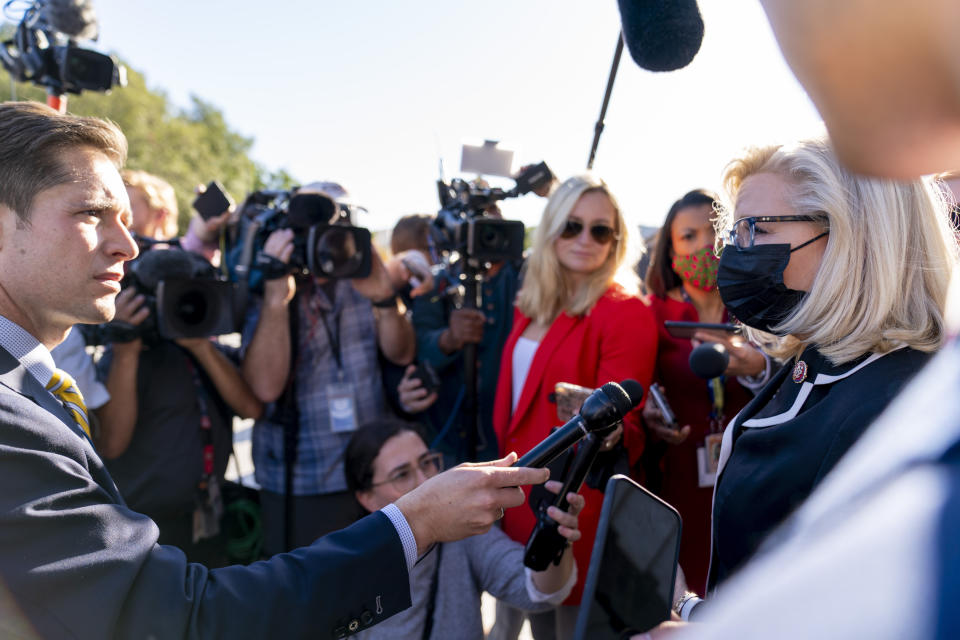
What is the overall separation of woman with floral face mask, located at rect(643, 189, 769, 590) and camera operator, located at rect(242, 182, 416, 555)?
4.24ft

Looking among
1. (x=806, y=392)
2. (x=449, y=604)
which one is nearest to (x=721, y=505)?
(x=806, y=392)

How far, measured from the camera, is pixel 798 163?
1470 mm

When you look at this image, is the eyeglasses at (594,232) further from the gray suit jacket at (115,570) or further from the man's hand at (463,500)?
the gray suit jacket at (115,570)

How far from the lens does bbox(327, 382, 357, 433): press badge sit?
9.87ft

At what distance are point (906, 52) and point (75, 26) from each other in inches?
162

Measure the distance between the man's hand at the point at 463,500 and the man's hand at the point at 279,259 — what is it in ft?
5.91

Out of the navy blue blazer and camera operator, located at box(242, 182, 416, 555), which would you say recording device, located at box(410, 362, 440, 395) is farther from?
the navy blue blazer

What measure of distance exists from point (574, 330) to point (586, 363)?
0.15m

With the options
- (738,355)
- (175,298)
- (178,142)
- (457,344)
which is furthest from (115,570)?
(178,142)

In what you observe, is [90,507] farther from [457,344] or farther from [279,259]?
[457,344]

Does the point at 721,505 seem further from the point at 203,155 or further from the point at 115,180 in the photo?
the point at 203,155

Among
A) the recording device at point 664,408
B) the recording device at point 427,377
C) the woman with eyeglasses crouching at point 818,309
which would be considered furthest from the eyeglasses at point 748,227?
the recording device at point 427,377

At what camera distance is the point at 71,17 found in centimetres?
345

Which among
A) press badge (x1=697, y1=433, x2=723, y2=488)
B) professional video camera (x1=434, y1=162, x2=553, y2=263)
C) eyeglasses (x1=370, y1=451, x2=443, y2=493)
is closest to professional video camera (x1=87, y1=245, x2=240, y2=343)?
eyeglasses (x1=370, y1=451, x2=443, y2=493)
